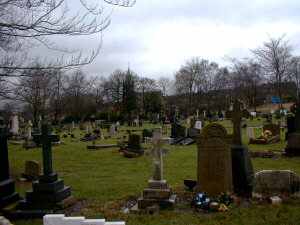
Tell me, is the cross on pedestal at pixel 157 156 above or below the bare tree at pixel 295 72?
below

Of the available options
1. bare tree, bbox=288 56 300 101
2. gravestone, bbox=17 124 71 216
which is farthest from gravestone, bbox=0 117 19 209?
bare tree, bbox=288 56 300 101

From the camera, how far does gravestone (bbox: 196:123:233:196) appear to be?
29.8ft

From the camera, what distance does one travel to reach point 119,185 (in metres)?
11.4

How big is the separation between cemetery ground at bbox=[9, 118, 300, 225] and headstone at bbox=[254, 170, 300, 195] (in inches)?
21.6

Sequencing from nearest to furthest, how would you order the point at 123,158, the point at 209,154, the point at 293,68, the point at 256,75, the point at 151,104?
the point at 209,154
the point at 123,158
the point at 293,68
the point at 256,75
the point at 151,104

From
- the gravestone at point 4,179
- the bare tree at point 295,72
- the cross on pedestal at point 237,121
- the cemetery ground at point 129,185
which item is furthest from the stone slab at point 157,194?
the bare tree at point 295,72

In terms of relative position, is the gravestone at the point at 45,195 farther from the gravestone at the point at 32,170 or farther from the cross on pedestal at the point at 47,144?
the gravestone at the point at 32,170

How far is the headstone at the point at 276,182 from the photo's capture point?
8984 millimetres

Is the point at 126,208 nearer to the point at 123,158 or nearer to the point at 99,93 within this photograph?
the point at 123,158

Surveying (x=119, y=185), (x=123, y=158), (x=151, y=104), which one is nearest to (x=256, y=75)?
(x=151, y=104)

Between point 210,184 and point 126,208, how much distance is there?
1945 millimetres

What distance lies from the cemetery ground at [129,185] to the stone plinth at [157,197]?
271 millimetres

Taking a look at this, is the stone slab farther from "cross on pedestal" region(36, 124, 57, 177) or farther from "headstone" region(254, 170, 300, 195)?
"cross on pedestal" region(36, 124, 57, 177)

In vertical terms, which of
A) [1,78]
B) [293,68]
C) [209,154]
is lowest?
[209,154]
